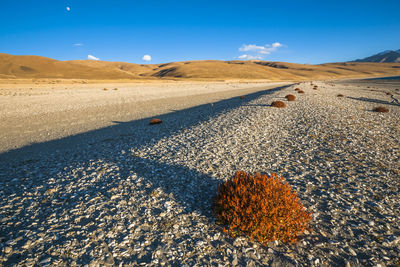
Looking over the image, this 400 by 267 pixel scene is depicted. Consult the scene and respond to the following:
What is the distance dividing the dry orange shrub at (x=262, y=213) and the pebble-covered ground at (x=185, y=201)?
0.29 m

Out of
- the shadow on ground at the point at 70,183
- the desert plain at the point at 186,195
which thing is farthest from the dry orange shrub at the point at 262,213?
the shadow on ground at the point at 70,183

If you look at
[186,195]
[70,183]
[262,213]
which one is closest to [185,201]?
[186,195]

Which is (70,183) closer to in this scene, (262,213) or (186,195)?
(186,195)

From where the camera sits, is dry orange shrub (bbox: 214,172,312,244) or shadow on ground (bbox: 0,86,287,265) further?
shadow on ground (bbox: 0,86,287,265)

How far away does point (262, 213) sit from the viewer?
511 centimetres

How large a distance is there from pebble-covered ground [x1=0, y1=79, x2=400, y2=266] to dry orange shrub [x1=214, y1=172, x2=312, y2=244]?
291 millimetres

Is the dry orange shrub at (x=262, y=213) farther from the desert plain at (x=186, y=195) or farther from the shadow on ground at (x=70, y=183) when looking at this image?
the shadow on ground at (x=70, y=183)

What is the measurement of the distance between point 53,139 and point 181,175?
14.1 metres

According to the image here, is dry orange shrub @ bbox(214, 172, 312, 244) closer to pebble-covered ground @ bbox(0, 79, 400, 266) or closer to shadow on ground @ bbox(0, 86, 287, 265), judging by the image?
pebble-covered ground @ bbox(0, 79, 400, 266)

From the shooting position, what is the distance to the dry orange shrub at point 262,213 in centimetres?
513

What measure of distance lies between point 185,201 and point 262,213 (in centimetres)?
274

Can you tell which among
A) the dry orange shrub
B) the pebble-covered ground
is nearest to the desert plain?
the pebble-covered ground

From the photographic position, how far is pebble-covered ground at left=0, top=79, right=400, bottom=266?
4805 millimetres

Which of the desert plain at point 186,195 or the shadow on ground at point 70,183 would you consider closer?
the desert plain at point 186,195
